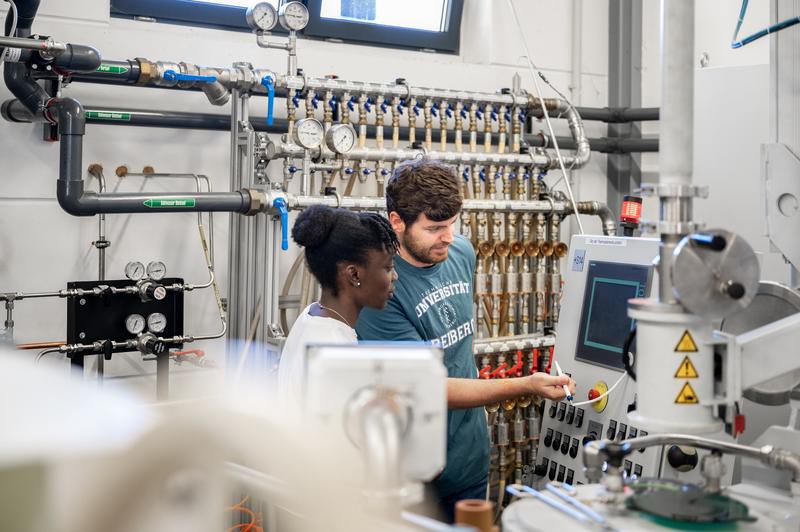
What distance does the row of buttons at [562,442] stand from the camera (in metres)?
2.52

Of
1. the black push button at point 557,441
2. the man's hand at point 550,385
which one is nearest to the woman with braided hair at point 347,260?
the man's hand at point 550,385

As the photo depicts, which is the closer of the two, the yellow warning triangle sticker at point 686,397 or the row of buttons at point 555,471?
the yellow warning triangle sticker at point 686,397

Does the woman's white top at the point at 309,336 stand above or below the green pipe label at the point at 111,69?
below

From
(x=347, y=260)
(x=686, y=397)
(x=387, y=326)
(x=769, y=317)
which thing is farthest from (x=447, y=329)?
(x=686, y=397)

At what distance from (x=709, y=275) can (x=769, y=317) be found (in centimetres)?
54

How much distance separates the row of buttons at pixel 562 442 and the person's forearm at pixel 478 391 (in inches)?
22.8

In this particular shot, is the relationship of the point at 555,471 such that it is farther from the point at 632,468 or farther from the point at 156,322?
the point at 156,322

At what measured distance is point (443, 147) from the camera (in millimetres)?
3576

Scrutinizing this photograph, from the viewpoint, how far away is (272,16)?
305 centimetres

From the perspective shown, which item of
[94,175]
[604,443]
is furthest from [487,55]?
[604,443]

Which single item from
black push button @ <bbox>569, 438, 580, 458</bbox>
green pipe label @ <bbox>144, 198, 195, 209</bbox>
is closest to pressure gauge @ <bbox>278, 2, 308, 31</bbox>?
green pipe label @ <bbox>144, 198, 195, 209</bbox>

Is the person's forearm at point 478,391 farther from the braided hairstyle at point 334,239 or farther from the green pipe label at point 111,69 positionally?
the green pipe label at point 111,69

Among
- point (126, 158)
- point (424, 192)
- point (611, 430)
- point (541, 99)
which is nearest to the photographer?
point (424, 192)

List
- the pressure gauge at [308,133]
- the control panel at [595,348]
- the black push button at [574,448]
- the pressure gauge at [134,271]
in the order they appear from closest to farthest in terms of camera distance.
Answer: the control panel at [595,348]
the black push button at [574,448]
the pressure gauge at [134,271]
the pressure gauge at [308,133]
